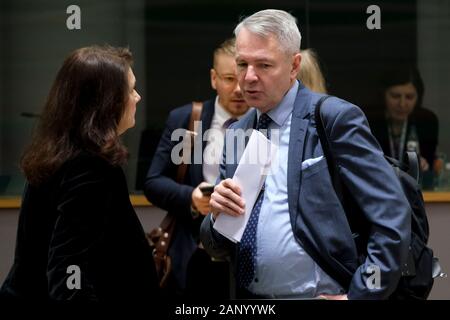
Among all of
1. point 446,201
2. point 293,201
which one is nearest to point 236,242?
point 293,201

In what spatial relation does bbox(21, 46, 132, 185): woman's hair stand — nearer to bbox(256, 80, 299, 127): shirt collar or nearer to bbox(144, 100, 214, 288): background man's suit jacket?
bbox(256, 80, 299, 127): shirt collar

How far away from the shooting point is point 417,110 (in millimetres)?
5992

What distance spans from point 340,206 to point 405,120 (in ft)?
10.8

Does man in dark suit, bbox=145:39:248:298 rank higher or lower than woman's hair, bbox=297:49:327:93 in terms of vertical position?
A: lower

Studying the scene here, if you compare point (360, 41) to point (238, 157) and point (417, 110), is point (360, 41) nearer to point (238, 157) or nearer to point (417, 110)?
point (417, 110)

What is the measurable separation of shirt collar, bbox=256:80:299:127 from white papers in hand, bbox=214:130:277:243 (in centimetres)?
11

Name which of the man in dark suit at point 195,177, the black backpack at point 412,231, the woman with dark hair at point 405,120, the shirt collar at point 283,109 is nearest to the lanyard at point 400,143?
the woman with dark hair at point 405,120

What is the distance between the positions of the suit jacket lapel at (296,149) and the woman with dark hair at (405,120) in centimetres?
302

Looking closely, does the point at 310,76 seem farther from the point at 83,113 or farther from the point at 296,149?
the point at 83,113

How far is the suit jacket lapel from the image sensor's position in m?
2.87

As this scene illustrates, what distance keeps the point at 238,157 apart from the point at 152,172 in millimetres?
1412

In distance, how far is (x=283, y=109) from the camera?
A: 3045mm

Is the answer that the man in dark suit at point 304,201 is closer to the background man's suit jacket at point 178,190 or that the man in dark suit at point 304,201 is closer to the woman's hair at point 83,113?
the woman's hair at point 83,113

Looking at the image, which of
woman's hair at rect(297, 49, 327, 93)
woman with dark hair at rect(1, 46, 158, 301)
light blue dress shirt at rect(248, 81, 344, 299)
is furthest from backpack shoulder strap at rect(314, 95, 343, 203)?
woman's hair at rect(297, 49, 327, 93)
